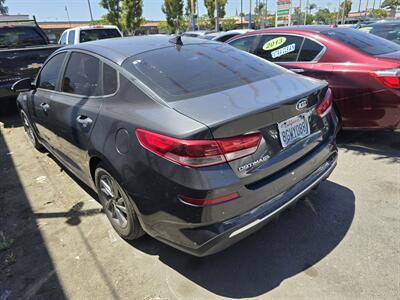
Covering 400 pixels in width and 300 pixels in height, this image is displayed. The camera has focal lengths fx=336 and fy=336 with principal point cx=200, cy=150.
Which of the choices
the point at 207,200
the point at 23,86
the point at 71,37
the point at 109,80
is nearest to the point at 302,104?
the point at 207,200

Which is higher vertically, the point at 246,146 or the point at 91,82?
the point at 91,82

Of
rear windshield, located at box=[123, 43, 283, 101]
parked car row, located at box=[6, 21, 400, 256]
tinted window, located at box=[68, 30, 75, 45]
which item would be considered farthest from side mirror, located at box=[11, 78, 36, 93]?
tinted window, located at box=[68, 30, 75, 45]

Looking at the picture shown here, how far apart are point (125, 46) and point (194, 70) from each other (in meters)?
0.73

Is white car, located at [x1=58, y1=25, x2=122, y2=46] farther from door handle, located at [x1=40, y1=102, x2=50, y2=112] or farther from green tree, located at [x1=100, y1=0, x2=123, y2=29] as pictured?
green tree, located at [x1=100, y1=0, x2=123, y2=29]

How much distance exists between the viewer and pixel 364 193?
11.5 ft

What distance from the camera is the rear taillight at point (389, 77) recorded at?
386cm

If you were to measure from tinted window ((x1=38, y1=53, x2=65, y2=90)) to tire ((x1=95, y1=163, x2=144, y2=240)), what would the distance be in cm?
147

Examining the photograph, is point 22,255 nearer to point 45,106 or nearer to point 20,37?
point 45,106

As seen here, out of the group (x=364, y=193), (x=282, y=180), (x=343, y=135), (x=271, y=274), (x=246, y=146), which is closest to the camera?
(x=246, y=146)

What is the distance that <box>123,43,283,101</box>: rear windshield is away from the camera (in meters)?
2.50

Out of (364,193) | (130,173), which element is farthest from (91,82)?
(364,193)

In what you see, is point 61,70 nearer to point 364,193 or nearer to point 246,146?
point 246,146

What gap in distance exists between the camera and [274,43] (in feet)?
17.3

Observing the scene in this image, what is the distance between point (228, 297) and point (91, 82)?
214cm
